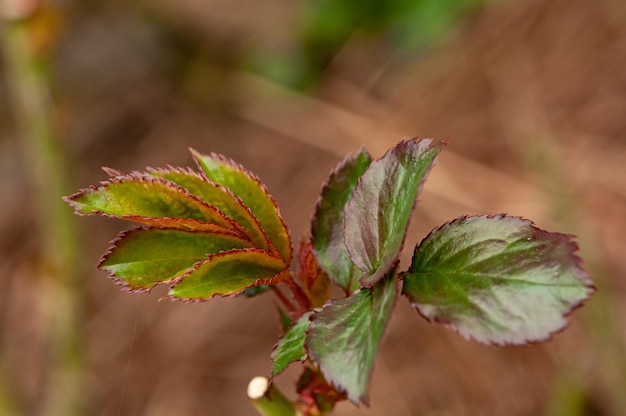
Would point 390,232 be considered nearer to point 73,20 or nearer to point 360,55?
point 360,55

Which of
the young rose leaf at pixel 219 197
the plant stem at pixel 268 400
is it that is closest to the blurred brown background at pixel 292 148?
the plant stem at pixel 268 400

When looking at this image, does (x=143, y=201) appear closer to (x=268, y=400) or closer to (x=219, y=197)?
(x=219, y=197)

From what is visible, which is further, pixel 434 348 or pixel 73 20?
pixel 73 20

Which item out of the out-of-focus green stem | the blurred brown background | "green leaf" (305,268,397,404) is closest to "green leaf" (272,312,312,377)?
"green leaf" (305,268,397,404)

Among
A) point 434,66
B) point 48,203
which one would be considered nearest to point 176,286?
point 48,203

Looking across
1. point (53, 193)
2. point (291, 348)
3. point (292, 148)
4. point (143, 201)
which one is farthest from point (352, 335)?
point (292, 148)

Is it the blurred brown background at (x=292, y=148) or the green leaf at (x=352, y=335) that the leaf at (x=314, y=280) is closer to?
the green leaf at (x=352, y=335)
